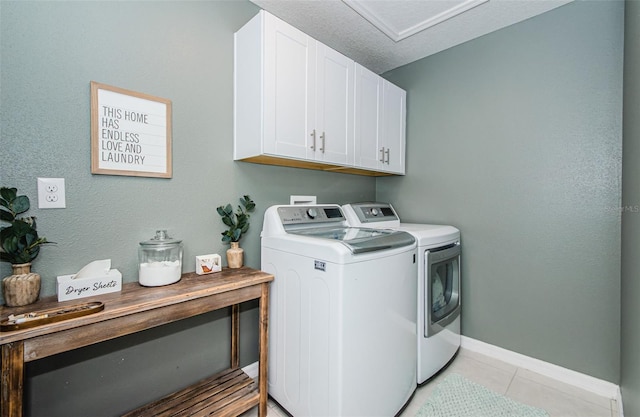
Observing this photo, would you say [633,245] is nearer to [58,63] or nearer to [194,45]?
[194,45]

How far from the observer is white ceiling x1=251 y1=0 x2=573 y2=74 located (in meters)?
1.82

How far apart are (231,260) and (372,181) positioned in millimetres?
1705

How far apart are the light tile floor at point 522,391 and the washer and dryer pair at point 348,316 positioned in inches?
3.6

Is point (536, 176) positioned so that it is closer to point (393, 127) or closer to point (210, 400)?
point (393, 127)

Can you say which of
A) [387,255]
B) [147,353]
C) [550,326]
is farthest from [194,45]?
[550,326]

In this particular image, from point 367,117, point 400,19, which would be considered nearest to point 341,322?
point 367,117

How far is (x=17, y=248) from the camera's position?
1.03m

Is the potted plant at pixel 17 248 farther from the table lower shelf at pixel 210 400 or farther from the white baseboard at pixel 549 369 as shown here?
the white baseboard at pixel 549 369

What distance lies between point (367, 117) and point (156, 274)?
175 cm

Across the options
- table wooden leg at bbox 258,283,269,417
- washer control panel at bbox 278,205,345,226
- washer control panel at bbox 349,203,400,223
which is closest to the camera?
table wooden leg at bbox 258,283,269,417

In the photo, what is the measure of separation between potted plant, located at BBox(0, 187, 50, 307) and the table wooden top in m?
0.05

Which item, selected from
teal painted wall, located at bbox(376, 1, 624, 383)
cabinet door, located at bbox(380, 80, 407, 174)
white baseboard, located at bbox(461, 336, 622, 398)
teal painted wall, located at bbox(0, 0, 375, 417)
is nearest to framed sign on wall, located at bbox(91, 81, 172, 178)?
teal painted wall, located at bbox(0, 0, 375, 417)

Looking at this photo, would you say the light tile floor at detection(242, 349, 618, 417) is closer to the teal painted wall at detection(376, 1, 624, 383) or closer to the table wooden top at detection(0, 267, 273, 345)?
the teal painted wall at detection(376, 1, 624, 383)

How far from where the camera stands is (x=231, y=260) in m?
1.64
